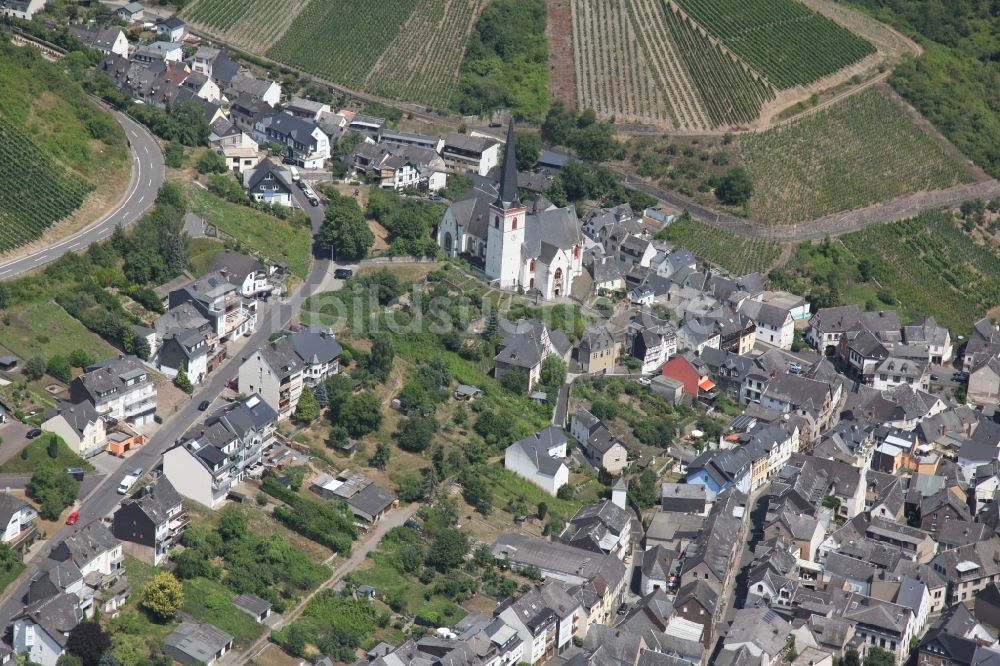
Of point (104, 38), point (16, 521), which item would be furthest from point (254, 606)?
point (104, 38)

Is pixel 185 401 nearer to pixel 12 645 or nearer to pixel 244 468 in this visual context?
pixel 244 468

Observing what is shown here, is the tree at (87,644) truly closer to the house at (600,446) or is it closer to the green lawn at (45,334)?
the green lawn at (45,334)

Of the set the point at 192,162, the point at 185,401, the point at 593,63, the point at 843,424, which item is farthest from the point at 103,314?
the point at 593,63

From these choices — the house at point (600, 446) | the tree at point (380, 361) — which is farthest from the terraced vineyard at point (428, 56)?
the house at point (600, 446)

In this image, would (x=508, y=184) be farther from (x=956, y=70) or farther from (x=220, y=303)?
(x=956, y=70)

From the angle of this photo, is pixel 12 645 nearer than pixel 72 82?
Yes

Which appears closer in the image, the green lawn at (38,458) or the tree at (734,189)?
the green lawn at (38,458)

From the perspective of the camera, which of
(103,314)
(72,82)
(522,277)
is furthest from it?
(72,82)
